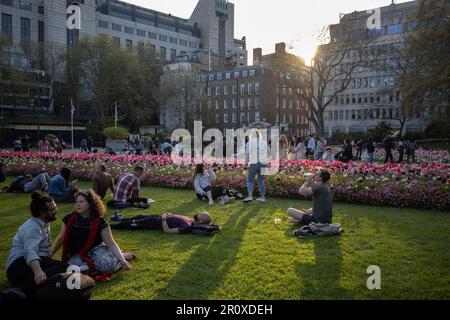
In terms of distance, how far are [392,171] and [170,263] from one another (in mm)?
8609

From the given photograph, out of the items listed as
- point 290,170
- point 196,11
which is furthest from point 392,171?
point 196,11

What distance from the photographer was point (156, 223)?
772cm

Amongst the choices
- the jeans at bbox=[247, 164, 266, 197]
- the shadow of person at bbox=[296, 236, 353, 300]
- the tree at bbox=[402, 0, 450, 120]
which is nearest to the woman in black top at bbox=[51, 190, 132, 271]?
the shadow of person at bbox=[296, 236, 353, 300]

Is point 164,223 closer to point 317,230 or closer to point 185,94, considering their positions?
point 317,230

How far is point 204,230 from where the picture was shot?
288 inches

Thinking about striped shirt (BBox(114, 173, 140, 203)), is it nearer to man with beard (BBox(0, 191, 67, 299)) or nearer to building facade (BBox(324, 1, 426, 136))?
man with beard (BBox(0, 191, 67, 299))

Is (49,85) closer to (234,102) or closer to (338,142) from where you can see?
(234,102)

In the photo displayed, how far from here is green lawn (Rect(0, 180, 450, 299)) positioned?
475 cm

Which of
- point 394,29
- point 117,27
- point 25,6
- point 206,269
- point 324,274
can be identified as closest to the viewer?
point 324,274

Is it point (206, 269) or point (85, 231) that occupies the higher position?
point (85, 231)

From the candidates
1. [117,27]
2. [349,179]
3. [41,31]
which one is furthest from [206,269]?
[117,27]

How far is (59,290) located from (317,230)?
484 cm

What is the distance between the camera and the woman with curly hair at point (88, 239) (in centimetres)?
507

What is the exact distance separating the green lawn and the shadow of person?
1 cm
